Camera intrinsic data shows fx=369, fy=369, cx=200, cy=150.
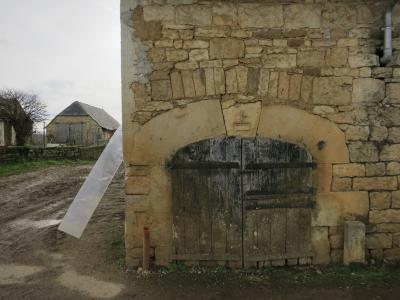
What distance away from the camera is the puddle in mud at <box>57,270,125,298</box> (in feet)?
13.7

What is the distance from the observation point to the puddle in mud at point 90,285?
4.18 m

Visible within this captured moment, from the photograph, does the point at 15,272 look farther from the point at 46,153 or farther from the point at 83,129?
the point at 83,129

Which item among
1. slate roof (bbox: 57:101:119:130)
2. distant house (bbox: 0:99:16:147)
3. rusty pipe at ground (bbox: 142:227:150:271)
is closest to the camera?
rusty pipe at ground (bbox: 142:227:150:271)

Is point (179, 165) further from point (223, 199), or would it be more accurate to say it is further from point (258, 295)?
point (258, 295)

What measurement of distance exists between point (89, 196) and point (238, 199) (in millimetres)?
2065

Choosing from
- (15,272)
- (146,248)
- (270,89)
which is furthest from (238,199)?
(15,272)

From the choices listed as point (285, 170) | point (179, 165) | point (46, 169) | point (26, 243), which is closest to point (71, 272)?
point (26, 243)

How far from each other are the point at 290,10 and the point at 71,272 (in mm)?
4366

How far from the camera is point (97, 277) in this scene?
4590 mm

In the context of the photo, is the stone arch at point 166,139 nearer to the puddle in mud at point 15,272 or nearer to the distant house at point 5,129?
the puddle in mud at point 15,272

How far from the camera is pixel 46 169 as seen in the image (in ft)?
51.5

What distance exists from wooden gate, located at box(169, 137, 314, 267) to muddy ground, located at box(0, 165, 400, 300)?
35cm

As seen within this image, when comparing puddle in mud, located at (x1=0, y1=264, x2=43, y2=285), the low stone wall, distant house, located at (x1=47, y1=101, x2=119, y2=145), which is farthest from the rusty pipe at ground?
distant house, located at (x1=47, y1=101, x2=119, y2=145)

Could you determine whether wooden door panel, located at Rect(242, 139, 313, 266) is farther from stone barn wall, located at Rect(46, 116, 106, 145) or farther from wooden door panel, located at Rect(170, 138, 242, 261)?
stone barn wall, located at Rect(46, 116, 106, 145)
